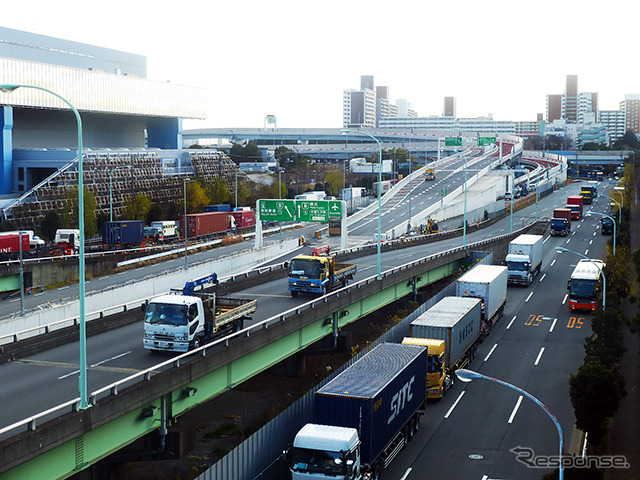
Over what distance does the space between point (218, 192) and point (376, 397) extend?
87981 millimetres

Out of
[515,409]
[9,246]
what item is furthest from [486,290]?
[9,246]

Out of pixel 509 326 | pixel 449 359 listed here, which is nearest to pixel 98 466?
pixel 449 359

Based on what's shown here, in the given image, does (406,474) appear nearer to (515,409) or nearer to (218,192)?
(515,409)

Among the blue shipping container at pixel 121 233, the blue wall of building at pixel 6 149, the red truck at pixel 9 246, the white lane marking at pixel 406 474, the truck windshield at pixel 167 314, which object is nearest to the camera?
the truck windshield at pixel 167 314

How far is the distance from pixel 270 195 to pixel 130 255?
57.2 metres

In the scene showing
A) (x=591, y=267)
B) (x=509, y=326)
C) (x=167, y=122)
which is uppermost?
(x=167, y=122)

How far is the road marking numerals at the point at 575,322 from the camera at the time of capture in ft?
159

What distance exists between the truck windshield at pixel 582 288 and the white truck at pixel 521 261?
9.18 m

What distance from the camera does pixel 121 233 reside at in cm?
7144

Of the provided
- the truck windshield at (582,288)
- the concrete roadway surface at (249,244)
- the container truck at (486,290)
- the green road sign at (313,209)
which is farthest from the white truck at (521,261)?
the concrete roadway surface at (249,244)

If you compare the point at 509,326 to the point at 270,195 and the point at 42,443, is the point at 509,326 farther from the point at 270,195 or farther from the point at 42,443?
the point at 270,195

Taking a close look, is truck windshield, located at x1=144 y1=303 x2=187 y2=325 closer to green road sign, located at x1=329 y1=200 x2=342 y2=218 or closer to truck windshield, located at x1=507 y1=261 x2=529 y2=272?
green road sign, located at x1=329 y1=200 x2=342 y2=218

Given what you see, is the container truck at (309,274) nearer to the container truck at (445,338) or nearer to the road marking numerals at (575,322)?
the container truck at (445,338)

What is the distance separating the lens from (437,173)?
146 metres
